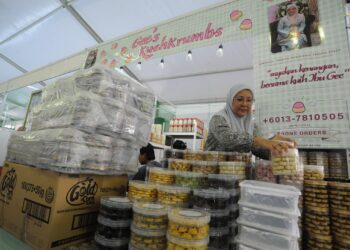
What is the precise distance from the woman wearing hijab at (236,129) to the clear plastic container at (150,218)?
0.55m

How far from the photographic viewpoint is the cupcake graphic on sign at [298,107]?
47.3 inches

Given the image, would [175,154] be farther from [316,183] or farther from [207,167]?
[316,183]

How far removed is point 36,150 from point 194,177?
82cm

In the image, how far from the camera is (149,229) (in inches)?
27.8

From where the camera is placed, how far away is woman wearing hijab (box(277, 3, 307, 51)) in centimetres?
126

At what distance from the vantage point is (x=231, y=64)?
3457 mm

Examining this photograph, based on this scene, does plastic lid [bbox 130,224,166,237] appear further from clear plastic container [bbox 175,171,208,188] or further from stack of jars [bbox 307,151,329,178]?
stack of jars [bbox 307,151,329,178]

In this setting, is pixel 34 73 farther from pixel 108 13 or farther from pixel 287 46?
pixel 287 46

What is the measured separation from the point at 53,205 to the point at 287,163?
958mm

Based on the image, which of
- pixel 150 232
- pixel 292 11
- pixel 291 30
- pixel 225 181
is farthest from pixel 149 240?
pixel 292 11

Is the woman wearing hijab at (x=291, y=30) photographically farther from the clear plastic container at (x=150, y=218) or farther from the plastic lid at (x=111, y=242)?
the plastic lid at (x=111, y=242)

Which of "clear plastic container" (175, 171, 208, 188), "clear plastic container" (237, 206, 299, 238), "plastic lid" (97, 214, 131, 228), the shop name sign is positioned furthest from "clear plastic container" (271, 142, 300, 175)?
the shop name sign

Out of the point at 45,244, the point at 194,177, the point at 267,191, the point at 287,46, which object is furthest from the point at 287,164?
the point at 45,244

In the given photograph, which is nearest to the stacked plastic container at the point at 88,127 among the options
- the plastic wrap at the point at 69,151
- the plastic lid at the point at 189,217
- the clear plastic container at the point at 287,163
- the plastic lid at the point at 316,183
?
the plastic wrap at the point at 69,151
